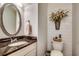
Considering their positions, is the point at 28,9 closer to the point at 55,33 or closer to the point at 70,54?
the point at 55,33

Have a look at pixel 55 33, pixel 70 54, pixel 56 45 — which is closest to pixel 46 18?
Answer: pixel 55 33

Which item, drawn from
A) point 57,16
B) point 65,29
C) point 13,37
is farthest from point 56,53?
point 13,37

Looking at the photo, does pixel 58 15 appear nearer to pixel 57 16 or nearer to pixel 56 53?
pixel 57 16

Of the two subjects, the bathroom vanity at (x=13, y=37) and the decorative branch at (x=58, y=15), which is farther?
the decorative branch at (x=58, y=15)

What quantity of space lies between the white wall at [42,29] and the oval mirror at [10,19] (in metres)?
0.33

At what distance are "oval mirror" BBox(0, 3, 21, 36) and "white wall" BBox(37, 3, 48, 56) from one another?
0.33m

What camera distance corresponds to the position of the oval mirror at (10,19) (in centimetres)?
128

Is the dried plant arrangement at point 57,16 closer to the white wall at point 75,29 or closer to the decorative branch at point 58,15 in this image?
the decorative branch at point 58,15

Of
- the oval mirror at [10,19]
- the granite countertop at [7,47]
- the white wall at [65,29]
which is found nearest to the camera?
the granite countertop at [7,47]

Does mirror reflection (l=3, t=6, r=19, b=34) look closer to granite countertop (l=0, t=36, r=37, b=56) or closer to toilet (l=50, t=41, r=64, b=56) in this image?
granite countertop (l=0, t=36, r=37, b=56)

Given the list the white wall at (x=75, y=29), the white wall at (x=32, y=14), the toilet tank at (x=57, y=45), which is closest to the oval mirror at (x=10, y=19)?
the white wall at (x=32, y=14)

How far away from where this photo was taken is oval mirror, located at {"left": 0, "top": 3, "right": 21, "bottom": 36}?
128 centimetres

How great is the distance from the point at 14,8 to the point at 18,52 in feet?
2.09

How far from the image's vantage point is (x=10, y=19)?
1393mm
